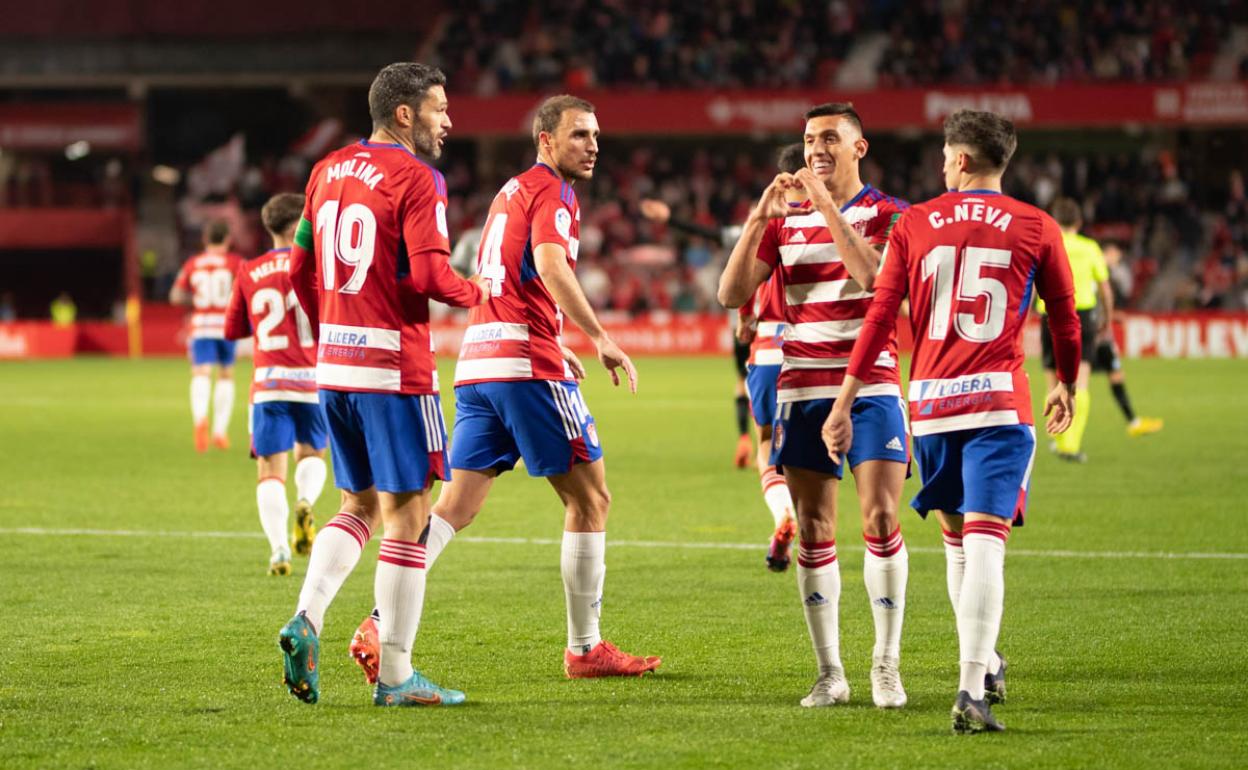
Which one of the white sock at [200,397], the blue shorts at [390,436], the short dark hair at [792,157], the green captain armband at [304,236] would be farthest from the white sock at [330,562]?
the white sock at [200,397]

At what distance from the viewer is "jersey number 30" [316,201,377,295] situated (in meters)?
6.14

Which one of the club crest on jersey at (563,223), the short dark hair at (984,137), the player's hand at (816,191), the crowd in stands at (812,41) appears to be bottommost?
the club crest on jersey at (563,223)

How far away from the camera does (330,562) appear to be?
20.5ft

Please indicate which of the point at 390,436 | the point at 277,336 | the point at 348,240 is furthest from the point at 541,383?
the point at 277,336

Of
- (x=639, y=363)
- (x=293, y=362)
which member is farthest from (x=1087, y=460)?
(x=639, y=363)

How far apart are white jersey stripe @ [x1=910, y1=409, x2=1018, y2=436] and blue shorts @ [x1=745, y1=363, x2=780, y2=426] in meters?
3.61

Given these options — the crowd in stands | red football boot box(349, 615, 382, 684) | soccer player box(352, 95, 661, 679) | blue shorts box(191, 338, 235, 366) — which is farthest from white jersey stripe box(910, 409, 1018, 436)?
the crowd in stands

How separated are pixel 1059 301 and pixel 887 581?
1173 mm

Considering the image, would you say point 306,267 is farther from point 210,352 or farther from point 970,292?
point 210,352

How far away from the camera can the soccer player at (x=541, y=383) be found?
6.62 meters

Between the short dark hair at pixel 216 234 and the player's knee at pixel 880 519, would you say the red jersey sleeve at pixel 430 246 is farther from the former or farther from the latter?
the short dark hair at pixel 216 234

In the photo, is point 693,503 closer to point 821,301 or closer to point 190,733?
point 821,301

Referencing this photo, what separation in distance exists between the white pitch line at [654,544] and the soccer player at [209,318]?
501 cm

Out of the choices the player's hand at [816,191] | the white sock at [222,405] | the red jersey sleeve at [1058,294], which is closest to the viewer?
the red jersey sleeve at [1058,294]
